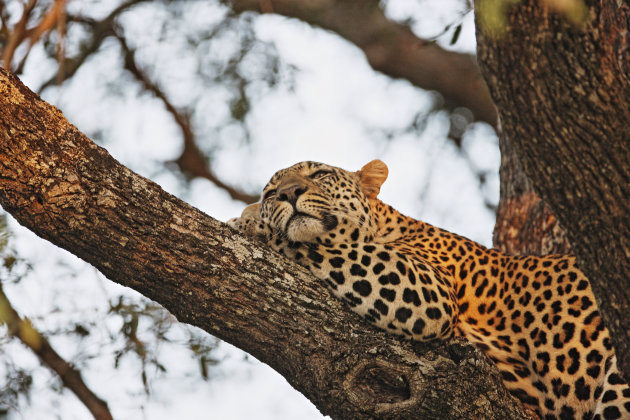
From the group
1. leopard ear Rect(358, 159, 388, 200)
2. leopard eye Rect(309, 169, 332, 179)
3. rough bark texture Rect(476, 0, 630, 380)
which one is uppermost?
leopard ear Rect(358, 159, 388, 200)

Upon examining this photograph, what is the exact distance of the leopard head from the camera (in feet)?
18.8

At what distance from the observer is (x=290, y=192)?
6012mm

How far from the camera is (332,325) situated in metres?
4.72

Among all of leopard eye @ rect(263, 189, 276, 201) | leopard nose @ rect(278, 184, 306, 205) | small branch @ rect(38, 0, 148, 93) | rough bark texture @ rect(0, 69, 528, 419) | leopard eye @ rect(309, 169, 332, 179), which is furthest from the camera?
small branch @ rect(38, 0, 148, 93)

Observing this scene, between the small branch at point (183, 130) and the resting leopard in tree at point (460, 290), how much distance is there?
409 centimetres

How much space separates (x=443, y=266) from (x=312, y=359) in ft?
5.88

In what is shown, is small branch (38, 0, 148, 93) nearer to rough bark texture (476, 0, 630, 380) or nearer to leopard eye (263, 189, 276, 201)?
leopard eye (263, 189, 276, 201)

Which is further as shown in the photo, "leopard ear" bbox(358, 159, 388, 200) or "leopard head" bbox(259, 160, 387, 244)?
"leopard ear" bbox(358, 159, 388, 200)

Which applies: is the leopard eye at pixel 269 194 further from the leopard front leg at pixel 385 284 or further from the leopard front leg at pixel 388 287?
the leopard front leg at pixel 388 287

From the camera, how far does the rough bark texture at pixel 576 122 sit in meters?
3.16

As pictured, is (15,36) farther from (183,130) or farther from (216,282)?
(183,130)

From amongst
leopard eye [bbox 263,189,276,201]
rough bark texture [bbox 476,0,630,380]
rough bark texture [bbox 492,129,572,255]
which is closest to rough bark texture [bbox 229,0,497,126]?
rough bark texture [bbox 492,129,572,255]

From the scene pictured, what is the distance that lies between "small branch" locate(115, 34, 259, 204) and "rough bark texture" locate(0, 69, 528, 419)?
5.72 meters

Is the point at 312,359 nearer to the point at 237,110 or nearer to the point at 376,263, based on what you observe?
the point at 376,263
